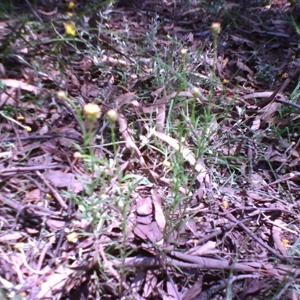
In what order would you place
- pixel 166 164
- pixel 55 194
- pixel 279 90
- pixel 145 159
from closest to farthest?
pixel 55 194
pixel 166 164
pixel 145 159
pixel 279 90

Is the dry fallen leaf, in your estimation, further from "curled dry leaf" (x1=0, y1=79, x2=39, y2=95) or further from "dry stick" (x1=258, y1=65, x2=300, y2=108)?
"dry stick" (x1=258, y1=65, x2=300, y2=108)

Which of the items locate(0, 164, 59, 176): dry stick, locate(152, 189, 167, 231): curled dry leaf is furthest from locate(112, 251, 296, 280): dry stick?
locate(0, 164, 59, 176): dry stick

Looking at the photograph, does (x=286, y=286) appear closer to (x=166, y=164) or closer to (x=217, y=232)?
(x=217, y=232)

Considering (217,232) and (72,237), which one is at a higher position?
(217,232)

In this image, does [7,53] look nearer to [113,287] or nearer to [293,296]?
[113,287]

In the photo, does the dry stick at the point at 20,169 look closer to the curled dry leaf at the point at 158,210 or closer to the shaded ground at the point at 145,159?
the shaded ground at the point at 145,159

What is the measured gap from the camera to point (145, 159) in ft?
6.57

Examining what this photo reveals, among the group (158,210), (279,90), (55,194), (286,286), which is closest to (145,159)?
(158,210)

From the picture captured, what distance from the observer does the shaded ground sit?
1562 mm

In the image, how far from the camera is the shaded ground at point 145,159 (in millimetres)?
1562

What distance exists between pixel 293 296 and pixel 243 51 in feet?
5.36

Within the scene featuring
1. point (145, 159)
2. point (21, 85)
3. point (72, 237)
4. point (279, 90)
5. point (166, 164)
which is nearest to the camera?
point (72, 237)

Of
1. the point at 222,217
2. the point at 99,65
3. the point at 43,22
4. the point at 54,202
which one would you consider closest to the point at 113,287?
the point at 54,202

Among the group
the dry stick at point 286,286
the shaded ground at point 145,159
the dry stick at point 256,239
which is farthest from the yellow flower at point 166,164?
the dry stick at point 286,286
